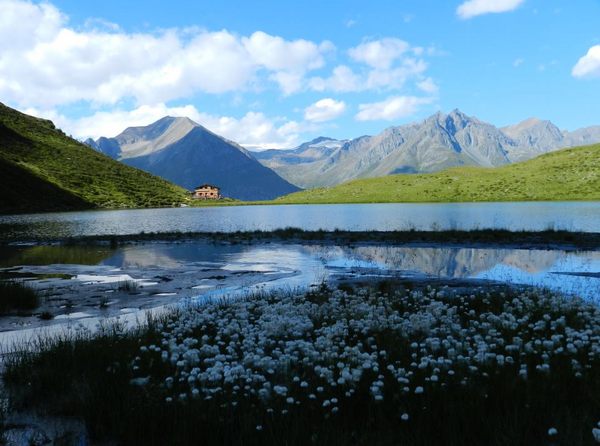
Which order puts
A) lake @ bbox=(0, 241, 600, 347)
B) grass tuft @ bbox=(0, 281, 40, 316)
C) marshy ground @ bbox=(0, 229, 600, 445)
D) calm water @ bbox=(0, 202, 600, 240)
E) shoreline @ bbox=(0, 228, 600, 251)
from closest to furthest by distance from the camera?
marshy ground @ bbox=(0, 229, 600, 445), grass tuft @ bbox=(0, 281, 40, 316), lake @ bbox=(0, 241, 600, 347), shoreline @ bbox=(0, 228, 600, 251), calm water @ bbox=(0, 202, 600, 240)

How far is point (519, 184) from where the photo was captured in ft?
544

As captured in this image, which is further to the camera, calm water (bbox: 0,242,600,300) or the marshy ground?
calm water (bbox: 0,242,600,300)

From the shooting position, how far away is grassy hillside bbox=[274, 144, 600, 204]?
150375 millimetres

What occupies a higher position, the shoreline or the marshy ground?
the shoreline

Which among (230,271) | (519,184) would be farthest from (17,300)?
(519,184)

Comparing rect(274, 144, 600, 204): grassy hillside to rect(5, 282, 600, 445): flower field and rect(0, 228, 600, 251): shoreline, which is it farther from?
rect(5, 282, 600, 445): flower field

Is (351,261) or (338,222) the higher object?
(338,222)

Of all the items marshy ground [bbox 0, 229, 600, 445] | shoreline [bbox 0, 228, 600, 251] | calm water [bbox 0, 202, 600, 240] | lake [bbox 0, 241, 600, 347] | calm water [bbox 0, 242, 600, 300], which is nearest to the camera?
marshy ground [bbox 0, 229, 600, 445]

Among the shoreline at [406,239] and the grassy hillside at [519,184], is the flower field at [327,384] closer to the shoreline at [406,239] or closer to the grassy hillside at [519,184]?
the shoreline at [406,239]

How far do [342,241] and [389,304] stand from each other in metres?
26.6

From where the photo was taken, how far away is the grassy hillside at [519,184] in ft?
493

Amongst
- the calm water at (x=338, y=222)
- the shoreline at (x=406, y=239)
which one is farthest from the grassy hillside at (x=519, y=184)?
the shoreline at (x=406, y=239)

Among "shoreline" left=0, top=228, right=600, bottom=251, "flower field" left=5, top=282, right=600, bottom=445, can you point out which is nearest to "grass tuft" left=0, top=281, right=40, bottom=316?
"flower field" left=5, top=282, right=600, bottom=445

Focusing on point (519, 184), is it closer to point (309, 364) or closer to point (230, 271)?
point (230, 271)
